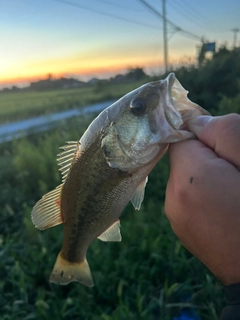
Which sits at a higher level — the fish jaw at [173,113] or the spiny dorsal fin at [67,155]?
the fish jaw at [173,113]

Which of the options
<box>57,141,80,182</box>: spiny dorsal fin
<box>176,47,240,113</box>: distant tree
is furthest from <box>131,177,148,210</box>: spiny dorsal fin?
<box>176,47,240,113</box>: distant tree

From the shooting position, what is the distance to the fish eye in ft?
4.51

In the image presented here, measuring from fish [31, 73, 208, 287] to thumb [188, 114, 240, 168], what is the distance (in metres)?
0.05

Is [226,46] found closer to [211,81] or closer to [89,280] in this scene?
[211,81]

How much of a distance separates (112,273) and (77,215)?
1.45m

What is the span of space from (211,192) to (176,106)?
1.12 ft

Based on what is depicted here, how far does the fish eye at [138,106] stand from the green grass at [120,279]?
1.45m

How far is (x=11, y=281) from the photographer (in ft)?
10.2

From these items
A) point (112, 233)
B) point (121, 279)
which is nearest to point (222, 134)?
point (112, 233)

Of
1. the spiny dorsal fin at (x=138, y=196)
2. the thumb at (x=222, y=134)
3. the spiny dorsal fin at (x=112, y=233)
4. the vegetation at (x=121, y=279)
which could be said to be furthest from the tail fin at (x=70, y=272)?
the thumb at (x=222, y=134)

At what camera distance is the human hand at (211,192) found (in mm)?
1140

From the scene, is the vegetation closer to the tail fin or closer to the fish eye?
the tail fin

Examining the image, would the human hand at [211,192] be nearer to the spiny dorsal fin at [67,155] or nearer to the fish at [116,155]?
the fish at [116,155]

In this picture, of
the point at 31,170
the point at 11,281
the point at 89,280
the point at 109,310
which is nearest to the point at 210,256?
the point at 89,280
